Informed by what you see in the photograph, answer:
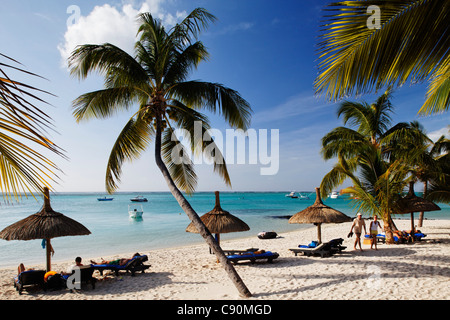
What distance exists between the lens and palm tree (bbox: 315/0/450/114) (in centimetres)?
264

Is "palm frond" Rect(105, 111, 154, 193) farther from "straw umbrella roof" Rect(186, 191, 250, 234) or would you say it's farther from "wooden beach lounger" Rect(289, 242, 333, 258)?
"wooden beach lounger" Rect(289, 242, 333, 258)

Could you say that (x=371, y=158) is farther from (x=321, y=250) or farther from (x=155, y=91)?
(x=155, y=91)

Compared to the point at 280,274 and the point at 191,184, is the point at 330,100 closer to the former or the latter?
the point at 280,274

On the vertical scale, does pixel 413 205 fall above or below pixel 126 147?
below

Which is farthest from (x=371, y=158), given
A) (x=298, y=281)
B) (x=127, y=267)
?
(x=127, y=267)

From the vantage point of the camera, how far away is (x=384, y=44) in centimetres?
282

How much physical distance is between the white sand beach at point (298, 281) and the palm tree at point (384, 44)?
456 cm

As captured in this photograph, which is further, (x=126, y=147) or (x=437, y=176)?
(x=437, y=176)

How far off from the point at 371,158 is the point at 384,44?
9.55 m

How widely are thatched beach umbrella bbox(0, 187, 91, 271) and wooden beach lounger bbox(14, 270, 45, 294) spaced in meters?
0.76

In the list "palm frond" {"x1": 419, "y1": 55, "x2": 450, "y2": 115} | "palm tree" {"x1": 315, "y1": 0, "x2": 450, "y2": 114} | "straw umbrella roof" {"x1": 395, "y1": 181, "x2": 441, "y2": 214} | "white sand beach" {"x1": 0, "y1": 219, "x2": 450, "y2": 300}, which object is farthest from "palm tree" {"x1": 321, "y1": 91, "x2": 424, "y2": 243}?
"palm tree" {"x1": 315, "y1": 0, "x2": 450, "y2": 114}

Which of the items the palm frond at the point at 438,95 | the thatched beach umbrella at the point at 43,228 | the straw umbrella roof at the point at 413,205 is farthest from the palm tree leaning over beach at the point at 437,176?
the thatched beach umbrella at the point at 43,228
